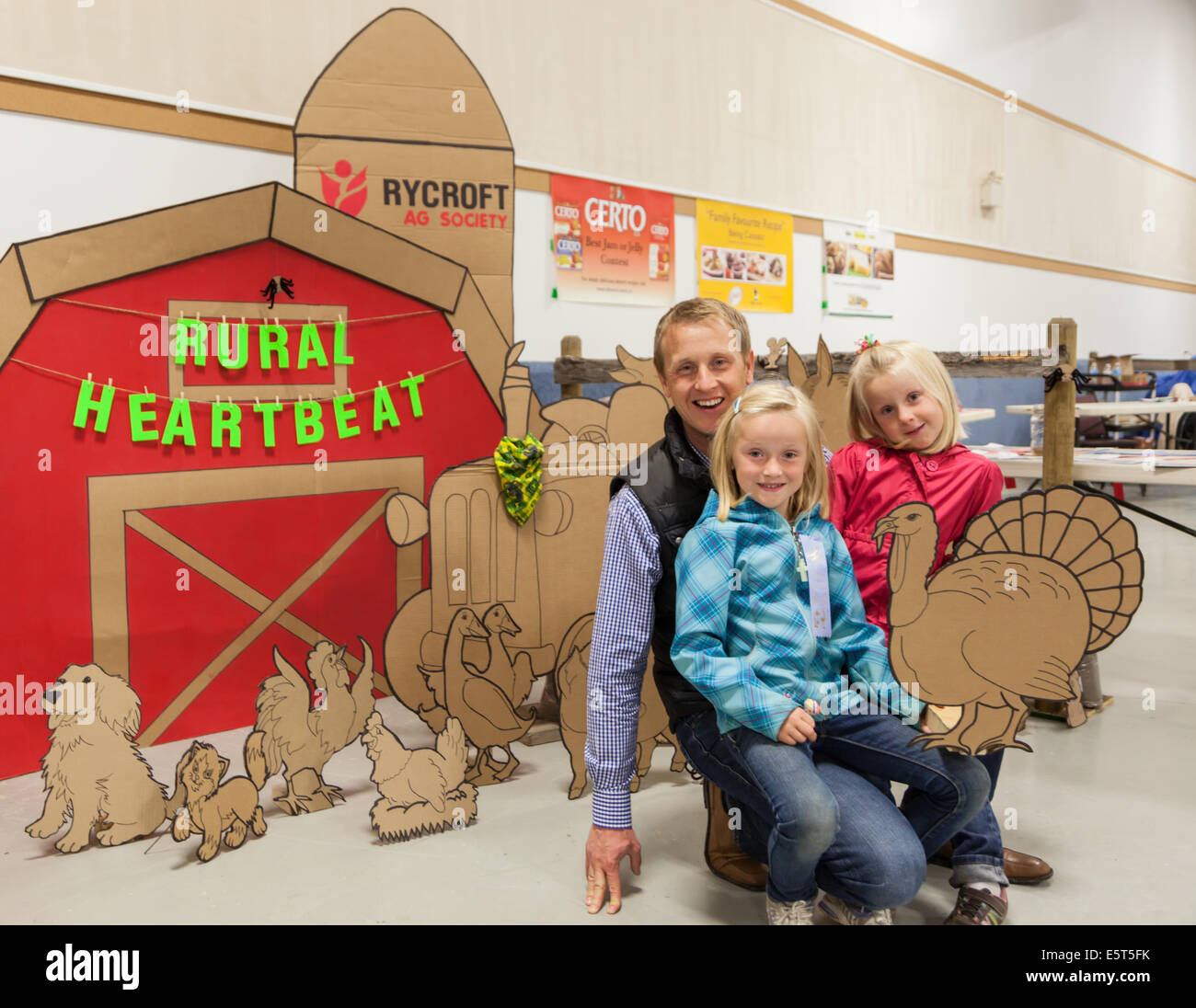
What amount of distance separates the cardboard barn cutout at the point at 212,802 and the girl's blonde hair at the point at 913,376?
1798mm

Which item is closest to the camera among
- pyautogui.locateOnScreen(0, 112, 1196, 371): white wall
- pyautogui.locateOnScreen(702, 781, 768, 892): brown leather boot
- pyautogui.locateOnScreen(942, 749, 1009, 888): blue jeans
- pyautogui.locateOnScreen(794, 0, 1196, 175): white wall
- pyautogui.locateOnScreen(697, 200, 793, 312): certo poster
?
pyautogui.locateOnScreen(942, 749, 1009, 888): blue jeans

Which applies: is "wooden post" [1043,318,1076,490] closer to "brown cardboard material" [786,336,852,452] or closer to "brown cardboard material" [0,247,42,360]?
"brown cardboard material" [786,336,852,452]

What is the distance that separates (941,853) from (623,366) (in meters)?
1.80

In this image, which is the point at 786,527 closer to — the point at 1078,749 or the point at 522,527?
the point at 522,527

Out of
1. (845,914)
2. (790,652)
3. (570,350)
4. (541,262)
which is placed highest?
(541,262)

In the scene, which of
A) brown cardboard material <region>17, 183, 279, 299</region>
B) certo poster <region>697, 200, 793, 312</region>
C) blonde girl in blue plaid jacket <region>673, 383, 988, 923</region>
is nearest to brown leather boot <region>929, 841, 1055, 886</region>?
blonde girl in blue plaid jacket <region>673, 383, 988, 923</region>

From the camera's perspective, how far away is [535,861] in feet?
7.52

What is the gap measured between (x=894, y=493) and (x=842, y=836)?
2.52 feet

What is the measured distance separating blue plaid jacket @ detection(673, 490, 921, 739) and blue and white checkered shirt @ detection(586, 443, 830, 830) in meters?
0.12

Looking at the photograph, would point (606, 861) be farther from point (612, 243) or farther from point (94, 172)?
point (612, 243)

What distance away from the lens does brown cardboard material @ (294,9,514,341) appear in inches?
131

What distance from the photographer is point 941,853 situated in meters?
2.28

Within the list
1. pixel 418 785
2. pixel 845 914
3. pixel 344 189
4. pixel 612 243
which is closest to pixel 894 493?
pixel 845 914

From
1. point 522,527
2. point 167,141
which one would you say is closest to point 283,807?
point 522,527
